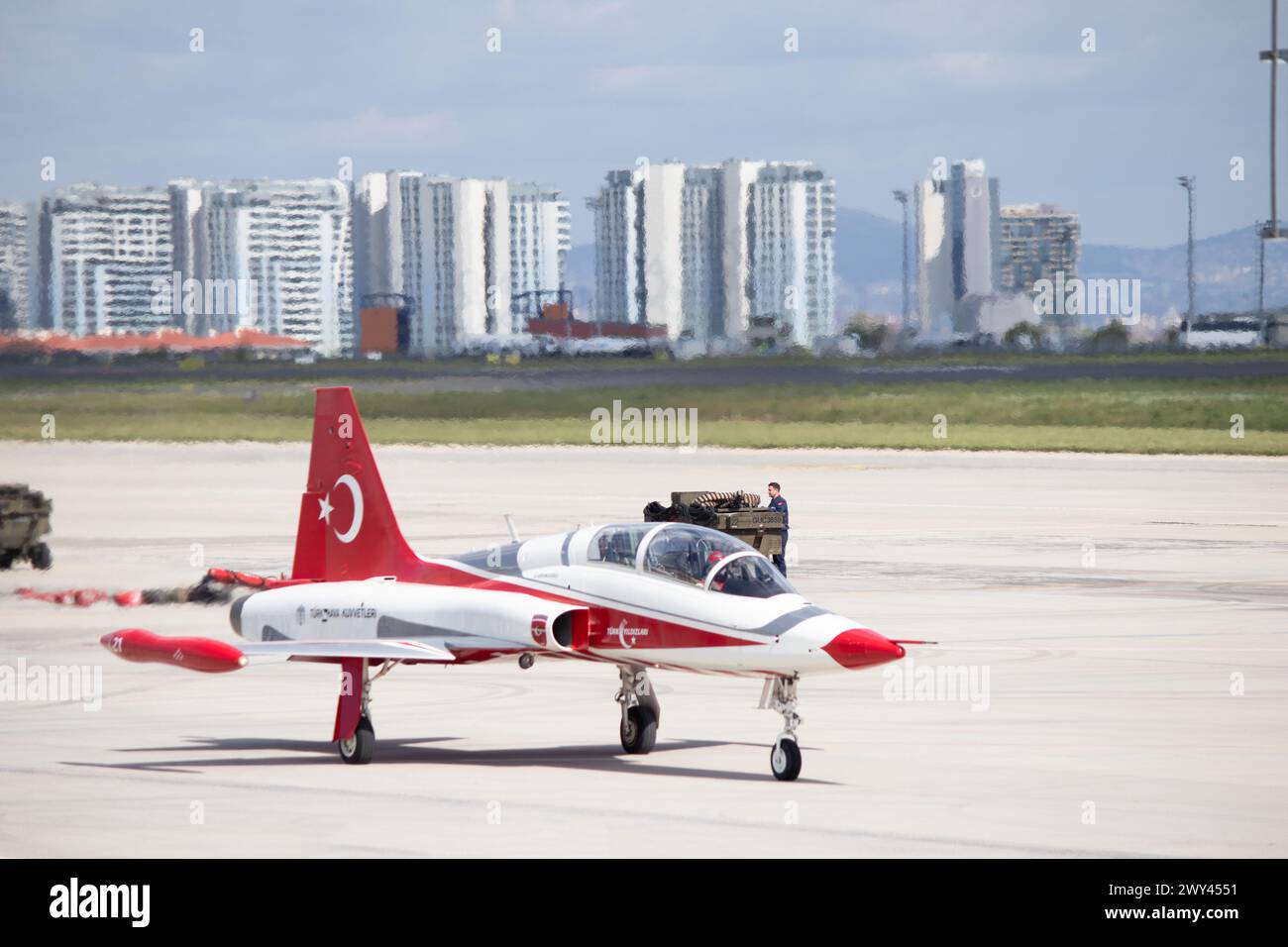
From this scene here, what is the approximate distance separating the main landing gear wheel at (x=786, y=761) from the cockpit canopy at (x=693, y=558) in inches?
60.1

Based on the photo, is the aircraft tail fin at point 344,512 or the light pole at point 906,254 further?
the light pole at point 906,254

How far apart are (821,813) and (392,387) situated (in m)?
91.5

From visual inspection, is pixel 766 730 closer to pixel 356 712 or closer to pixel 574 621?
pixel 574 621

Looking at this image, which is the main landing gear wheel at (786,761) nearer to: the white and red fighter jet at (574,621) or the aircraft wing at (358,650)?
the white and red fighter jet at (574,621)

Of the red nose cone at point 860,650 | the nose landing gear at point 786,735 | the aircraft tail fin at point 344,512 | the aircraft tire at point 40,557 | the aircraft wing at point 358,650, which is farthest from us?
the aircraft tire at point 40,557

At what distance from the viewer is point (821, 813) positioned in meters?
19.1

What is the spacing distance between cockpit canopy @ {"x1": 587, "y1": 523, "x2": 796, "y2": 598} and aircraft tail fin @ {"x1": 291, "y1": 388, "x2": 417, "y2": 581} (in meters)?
3.31

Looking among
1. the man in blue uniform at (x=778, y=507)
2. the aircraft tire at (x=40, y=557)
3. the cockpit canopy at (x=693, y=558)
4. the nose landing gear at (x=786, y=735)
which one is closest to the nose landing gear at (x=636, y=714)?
the cockpit canopy at (x=693, y=558)

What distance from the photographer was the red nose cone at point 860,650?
1973 cm

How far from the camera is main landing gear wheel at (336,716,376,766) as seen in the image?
22234 millimetres

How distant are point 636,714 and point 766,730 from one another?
8.41 ft

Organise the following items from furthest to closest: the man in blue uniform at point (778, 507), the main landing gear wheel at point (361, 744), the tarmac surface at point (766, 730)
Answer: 1. the man in blue uniform at point (778, 507)
2. the main landing gear wheel at point (361, 744)
3. the tarmac surface at point (766, 730)

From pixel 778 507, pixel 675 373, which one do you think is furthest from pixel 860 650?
pixel 675 373
